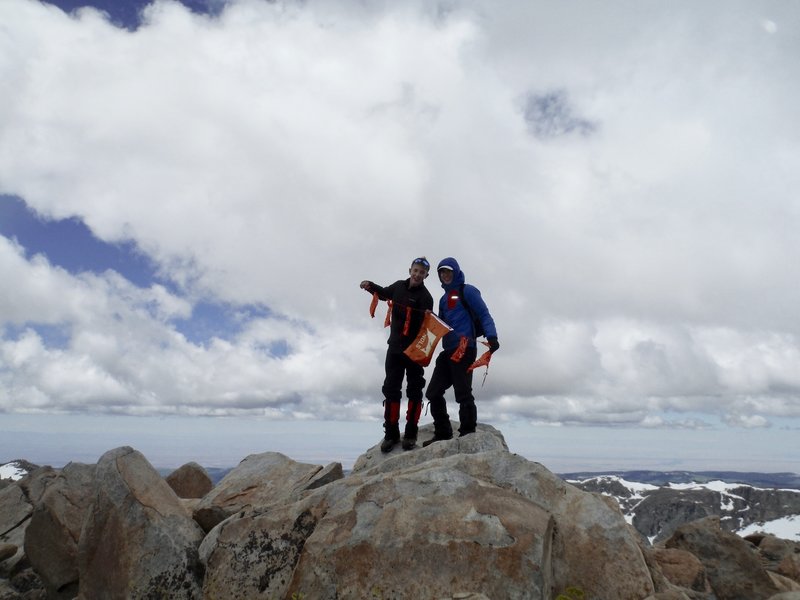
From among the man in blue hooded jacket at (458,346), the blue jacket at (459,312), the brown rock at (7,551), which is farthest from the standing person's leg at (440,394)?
the brown rock at (7,551)

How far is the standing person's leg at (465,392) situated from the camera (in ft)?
48.6

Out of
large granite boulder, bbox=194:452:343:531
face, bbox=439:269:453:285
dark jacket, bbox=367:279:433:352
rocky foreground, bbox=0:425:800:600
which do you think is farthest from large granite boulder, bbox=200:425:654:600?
→ face, bbox=439:269:453:285

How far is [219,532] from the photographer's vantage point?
9719mm

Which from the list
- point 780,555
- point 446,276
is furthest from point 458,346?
point 780,555

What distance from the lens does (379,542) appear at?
26.5ft

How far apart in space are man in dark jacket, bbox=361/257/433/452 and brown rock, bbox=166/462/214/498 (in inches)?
264

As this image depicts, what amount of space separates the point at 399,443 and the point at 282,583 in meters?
7.52

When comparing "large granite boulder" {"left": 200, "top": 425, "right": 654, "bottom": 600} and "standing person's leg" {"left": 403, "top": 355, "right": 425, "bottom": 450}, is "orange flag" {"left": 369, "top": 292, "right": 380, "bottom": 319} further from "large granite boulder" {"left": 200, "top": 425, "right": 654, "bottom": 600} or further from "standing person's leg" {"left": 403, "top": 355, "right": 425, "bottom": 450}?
"large granite boulder" {"left": 200, "top": 425, "right": 654, "bottom": 600}

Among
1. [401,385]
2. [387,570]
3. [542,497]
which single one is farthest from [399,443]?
[387,570]

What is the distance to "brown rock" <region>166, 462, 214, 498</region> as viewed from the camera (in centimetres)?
1764

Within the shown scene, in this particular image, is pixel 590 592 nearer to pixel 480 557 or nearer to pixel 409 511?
pixel 480 557

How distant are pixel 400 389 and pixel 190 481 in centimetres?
794

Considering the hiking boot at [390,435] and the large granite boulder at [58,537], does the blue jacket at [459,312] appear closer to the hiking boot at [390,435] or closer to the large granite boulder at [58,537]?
the hiking boot at [390,435]

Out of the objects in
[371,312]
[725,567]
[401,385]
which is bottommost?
[725,567]
